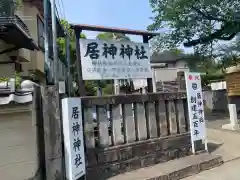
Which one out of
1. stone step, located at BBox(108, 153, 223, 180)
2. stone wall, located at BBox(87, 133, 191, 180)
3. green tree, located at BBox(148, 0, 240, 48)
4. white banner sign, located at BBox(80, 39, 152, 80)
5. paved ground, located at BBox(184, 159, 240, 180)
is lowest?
paved ground, located at BBox(184, 159, 240, 180)

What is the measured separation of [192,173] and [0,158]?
390cm

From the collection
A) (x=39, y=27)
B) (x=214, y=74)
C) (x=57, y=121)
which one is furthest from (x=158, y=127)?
(x=214, y=74)

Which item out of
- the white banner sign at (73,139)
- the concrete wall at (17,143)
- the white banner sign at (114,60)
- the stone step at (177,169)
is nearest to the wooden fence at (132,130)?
the stone step at (177,169)

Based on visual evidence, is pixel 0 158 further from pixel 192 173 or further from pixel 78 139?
pixel 192 173

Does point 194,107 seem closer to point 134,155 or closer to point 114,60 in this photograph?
point 134,155

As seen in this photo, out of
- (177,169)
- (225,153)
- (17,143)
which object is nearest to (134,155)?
(177,169)

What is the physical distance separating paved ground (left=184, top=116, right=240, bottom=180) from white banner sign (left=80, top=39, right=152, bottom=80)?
8.39ft

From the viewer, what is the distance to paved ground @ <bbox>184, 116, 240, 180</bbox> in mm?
6059

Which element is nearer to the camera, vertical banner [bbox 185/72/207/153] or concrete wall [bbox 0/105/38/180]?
concrete wall [bbox 0/105/38/180]

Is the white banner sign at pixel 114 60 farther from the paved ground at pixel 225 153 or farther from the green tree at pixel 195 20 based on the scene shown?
the green tree at pixel 195 20

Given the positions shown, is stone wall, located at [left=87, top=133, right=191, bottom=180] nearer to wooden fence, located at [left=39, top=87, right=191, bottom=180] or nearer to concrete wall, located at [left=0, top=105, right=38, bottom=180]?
wooden fence, located at [left=39, top=87, right=191, bottom=180]

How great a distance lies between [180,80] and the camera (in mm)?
7598

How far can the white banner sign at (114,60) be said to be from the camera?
5906 mm

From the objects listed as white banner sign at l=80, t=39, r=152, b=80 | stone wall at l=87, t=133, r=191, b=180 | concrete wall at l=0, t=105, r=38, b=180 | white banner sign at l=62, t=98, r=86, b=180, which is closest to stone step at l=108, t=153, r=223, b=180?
stone wall at l=87, t=133, r=191, b=180
